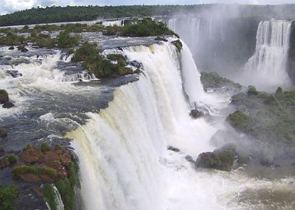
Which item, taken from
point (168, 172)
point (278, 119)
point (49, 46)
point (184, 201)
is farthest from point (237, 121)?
point (49, 46)

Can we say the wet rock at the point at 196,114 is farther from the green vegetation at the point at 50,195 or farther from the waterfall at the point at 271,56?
the green vegetation at the point at 50,195

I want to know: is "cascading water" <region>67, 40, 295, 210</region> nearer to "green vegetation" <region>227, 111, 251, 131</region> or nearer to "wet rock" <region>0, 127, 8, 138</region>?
"green vegetation" <region>227, 111, 251, 131</region>

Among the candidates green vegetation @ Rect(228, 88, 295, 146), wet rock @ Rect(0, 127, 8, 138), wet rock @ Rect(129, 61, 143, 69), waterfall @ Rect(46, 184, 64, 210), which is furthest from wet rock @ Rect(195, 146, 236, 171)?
waterfall @ Rect(46, 184, 64, 210)

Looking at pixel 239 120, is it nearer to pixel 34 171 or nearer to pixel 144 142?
pixel 144 142

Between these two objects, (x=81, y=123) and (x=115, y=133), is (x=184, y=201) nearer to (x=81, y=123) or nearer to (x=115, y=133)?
(x=115, y=133)

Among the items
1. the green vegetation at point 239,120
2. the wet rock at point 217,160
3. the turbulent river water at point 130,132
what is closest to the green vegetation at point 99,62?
the turbulent river water at point 130,132

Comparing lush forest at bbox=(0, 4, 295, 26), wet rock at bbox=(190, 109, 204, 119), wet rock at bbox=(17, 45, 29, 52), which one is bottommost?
wet rock at bbox=(190, 109, 204, 119)
